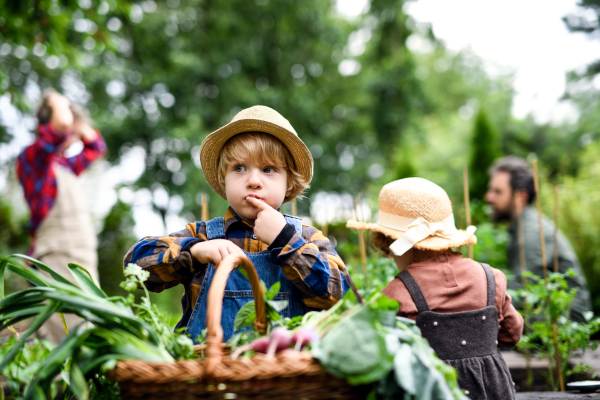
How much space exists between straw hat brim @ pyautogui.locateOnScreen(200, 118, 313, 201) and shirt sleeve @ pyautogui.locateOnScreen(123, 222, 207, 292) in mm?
322

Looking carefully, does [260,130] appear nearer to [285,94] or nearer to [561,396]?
[561,396]

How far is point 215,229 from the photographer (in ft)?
5.49

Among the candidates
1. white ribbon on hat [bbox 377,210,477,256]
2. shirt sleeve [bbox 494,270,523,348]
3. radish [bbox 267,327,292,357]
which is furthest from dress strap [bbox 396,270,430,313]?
radish [bbox 267,327,292,357]

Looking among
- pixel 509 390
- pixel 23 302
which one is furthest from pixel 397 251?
pixel 23 302

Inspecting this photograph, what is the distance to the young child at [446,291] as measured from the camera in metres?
1.59

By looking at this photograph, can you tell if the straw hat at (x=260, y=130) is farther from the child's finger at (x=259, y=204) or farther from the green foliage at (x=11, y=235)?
the green foliage at (x=11, y=235)

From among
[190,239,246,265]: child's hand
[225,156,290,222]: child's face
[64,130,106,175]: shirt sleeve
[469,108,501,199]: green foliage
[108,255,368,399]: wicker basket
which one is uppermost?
[469,108,501,199]: green foliage

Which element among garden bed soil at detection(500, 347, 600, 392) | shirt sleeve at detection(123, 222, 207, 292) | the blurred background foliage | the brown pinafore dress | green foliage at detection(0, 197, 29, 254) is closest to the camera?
shirt sleeve at detection(123, 222, 207, 292)

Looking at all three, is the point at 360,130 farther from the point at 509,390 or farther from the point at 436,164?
the point at 509,390

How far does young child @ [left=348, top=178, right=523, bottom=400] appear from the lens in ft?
5.21

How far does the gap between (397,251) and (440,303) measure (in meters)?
0.25

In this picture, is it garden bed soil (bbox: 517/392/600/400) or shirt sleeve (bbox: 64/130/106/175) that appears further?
shirt sleeve (bbox: 64/130/106/175)

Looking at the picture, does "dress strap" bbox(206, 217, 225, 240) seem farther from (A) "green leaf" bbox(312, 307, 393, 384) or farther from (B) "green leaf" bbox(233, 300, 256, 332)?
(A) "green leaf" bbox(312, 307, 393, 384)

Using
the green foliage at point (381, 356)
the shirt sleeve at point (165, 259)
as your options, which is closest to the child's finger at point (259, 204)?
the shirt sleeve at point (165, 259)
